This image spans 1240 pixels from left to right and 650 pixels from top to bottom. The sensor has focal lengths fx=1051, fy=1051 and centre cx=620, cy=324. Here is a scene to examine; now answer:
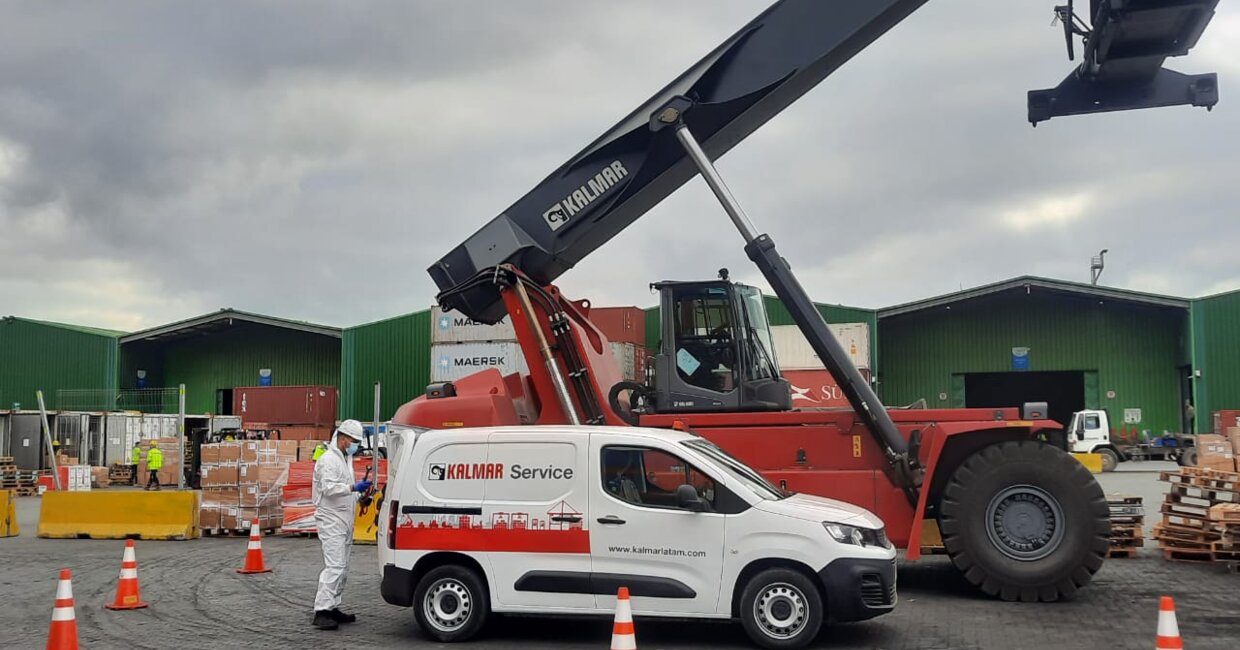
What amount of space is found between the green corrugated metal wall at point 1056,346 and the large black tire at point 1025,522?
3168 cm

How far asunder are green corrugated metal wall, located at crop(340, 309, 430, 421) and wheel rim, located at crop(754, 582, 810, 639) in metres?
34.5

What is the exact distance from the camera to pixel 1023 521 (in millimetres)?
10398

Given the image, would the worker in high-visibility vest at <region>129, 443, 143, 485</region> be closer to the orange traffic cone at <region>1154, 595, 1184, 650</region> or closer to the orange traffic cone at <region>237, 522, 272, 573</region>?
the orange traffic cone at <region>237, 522, 272, 573</region>

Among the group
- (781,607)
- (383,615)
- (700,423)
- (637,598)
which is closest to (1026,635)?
(781,607)

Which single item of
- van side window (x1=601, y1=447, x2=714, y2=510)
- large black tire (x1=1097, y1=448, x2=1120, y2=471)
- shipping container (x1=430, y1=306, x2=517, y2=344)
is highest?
shipping container (x1=430, y1=306, x2=517, y2=344)

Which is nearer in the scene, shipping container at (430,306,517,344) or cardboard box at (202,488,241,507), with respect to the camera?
cardboard box at (202,488,241,507)

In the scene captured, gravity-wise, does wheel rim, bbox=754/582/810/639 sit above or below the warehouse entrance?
below

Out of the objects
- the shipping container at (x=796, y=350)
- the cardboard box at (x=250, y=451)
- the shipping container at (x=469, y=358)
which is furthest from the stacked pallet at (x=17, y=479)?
the shipping container at (x=796, y=350)

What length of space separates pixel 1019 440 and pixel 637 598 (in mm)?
4650

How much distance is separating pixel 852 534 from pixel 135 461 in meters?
34.0

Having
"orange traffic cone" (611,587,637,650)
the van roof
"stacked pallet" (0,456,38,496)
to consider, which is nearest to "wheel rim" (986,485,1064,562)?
the van roof

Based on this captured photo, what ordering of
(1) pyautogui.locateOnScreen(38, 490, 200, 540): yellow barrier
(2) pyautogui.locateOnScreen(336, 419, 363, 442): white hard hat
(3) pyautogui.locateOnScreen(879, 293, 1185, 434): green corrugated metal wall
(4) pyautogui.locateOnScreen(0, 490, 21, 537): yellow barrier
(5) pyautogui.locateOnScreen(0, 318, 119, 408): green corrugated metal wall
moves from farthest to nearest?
(5) pyautogui.locateOnScreen(0, 318, 119, 408): green corrugated metal wall
(3) pyautogui.locateOnScreen(879, 293, 1185, 434): green corrugated metal wall
(4) pyautogui.locateOnScreen(0, 490, 21, 537): yellow barrier
(1) pyautogui.locateOnScreen(38, 490, 200, 540): yellow barrier
(2) pyautogui.locateOnScreen(336, 419, 363, 442): white hard hat

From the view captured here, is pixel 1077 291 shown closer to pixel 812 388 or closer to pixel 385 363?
pixel 812 388

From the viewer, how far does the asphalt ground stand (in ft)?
28.6
